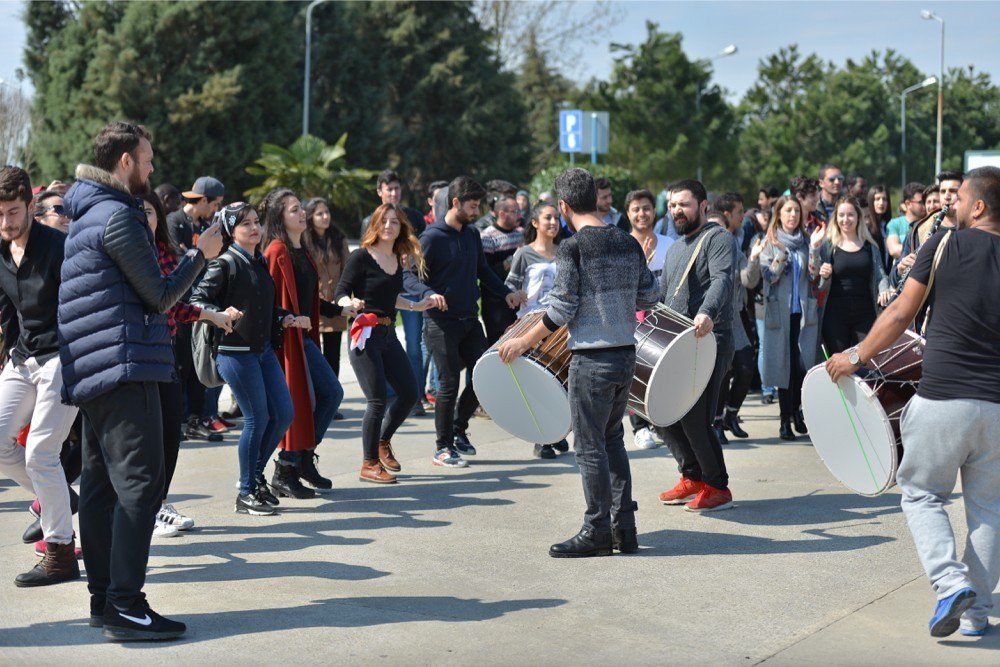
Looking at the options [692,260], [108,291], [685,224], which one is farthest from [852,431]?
[108,291]

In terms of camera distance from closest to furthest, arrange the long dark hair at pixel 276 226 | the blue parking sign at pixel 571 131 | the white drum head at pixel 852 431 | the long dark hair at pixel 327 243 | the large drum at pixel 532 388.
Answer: the white drum head at pixel 852 431, the large drum at pixel 532 388, the long dark hair at pixel 276 226, the long dark hair at pixel 327 243, the blue parking sign at pixel 571 131

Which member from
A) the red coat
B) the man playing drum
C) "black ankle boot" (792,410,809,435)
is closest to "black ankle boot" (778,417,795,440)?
"black ankle boot" (792,410,809,435)

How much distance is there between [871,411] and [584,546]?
164 centimetres

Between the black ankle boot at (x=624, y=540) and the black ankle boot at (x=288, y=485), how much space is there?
2.32 m

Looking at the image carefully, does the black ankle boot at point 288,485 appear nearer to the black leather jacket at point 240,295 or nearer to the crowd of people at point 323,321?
the crowd of people at point 323,321

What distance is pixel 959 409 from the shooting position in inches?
193

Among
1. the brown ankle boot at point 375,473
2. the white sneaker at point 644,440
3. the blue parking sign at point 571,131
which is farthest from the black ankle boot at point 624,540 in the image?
the blue parking sign at point 571,131

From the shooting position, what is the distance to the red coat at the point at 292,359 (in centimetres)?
773

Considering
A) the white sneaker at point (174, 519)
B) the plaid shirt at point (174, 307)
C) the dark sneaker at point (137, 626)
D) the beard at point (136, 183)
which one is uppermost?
the beard at point (136, 183)

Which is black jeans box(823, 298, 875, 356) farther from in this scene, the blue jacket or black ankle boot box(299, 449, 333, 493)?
the blue jacket

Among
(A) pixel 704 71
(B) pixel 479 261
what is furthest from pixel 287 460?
(A) pixel 704 71

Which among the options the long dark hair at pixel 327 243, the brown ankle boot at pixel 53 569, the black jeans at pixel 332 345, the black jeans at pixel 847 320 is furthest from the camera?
the black jeans at pixel 332 345

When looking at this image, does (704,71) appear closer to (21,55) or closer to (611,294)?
(21,55)

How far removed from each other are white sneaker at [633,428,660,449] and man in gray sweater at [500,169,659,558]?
3150mm
